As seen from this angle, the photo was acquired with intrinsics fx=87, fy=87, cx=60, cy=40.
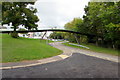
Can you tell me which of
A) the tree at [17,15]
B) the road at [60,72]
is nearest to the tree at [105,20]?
the road at [60,72]

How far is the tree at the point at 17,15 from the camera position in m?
20.0

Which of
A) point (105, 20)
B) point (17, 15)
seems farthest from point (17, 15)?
point (105, 20)

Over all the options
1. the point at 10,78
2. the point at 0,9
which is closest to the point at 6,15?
the point at 0,9

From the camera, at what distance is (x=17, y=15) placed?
19.8m

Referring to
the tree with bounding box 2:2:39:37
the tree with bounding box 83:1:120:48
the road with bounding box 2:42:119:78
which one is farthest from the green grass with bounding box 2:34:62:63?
the tree with bounding box 2:2:39:37

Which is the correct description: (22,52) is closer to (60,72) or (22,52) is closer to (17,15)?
(60,72)

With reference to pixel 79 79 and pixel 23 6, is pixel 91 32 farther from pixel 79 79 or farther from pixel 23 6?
pixel 79 79

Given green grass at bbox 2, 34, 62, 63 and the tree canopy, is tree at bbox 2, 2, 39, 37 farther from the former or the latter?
green grass at bbox 2, 34, 62, 63

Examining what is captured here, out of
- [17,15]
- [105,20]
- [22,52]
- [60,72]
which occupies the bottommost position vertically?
[60,72]

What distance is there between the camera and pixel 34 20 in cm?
2348

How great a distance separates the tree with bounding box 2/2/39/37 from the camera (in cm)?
1998

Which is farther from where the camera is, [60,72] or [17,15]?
[17,15]

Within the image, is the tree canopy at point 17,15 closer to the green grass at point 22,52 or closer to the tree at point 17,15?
the tree at point 17,15

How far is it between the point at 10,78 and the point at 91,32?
2378 centimetres
